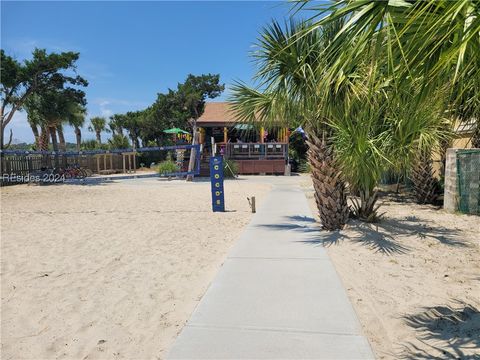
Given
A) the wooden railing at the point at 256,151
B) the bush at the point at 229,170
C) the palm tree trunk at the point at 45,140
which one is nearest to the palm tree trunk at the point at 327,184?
the bush at the point at 229,170

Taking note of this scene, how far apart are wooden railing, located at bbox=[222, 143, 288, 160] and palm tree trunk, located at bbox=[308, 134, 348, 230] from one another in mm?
19149

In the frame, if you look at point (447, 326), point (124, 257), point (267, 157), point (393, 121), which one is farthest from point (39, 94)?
point (447, 326)

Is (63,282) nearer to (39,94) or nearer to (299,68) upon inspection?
(299,68)

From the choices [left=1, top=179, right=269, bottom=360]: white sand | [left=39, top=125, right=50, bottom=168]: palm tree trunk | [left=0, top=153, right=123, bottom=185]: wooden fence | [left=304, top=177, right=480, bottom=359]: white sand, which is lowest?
[left=304, top=177, right=480, bottom=359]: white sand

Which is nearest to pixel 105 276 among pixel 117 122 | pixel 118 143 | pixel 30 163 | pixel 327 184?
pixel 327 184

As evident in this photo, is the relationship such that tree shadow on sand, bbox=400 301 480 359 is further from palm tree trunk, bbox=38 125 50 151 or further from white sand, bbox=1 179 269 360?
palm tree trunk, bbox=38 125 50 151

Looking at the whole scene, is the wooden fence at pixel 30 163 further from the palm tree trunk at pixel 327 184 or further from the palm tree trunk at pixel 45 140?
the palm tree trunk at pixel 327 184

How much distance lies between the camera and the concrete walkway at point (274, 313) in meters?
3.16

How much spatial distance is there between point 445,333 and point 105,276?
4.27 meters

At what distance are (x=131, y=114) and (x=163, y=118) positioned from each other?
12694 millimetres

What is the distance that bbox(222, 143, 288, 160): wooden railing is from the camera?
27.1m

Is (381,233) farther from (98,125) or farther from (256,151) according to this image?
(98,125)

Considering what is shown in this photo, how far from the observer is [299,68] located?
6.59m

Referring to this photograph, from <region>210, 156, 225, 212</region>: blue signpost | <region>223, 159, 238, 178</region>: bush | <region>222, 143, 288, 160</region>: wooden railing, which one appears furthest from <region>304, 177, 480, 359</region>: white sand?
<region>222, 143, 288, 160</region>: wooden railing
